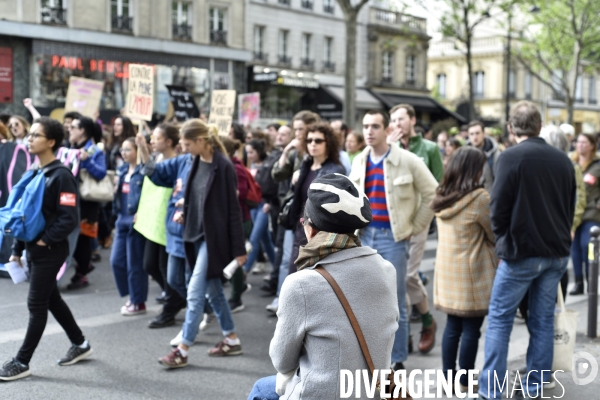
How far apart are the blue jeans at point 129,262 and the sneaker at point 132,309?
4 centimetres

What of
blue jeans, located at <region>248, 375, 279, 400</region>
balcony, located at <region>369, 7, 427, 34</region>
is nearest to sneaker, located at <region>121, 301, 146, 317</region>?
blue jeans, located at <region>248, 375, 279, 400</region>

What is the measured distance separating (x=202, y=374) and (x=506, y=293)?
2.38 metres

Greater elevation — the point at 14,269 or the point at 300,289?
the point at 300,289

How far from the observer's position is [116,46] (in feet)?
86.5

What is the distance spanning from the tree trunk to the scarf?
16.6 metres

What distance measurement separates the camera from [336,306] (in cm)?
271

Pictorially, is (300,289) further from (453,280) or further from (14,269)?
(14,269)

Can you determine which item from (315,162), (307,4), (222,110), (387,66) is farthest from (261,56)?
(315,162)

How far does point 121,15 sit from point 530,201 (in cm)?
2456

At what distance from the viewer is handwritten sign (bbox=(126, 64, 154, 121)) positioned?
7781mm

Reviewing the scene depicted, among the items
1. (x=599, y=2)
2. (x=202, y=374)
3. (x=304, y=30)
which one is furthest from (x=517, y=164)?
(x=304, y=30)

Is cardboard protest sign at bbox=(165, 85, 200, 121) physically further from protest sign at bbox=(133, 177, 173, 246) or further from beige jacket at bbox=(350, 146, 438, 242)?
beige jacket at bbox=(350, 146, 438, 242)

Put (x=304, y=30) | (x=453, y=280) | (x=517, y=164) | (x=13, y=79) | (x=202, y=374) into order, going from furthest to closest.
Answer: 1. (x=304, y=30)
2. (x=13, y=79)
3. (x=202, y=374)
4. (x=453, y=280)
5. (x=517, y=164)

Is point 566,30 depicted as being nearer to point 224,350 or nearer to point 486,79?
point 486,79
